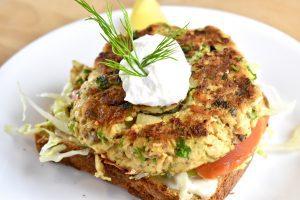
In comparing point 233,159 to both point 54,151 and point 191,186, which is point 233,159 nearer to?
point 191,186

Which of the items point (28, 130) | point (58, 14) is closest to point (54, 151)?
point (28, 130)

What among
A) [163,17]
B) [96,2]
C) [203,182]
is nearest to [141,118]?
[203,182]

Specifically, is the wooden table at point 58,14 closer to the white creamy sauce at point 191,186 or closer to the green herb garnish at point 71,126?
the green herb garnish at point 71,126

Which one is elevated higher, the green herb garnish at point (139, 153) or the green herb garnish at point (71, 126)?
the green herb garnish at point (71, 126)

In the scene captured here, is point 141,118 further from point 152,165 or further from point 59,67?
point 59,67

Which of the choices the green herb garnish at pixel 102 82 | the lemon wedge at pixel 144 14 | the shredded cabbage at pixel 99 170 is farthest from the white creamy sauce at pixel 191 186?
the lemon wedge at pixel 144 14

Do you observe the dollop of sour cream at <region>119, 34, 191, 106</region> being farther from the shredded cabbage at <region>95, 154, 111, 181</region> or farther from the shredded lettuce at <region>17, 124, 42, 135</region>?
the shredded lettuce at <region>17, 124, 42, 135</region>
